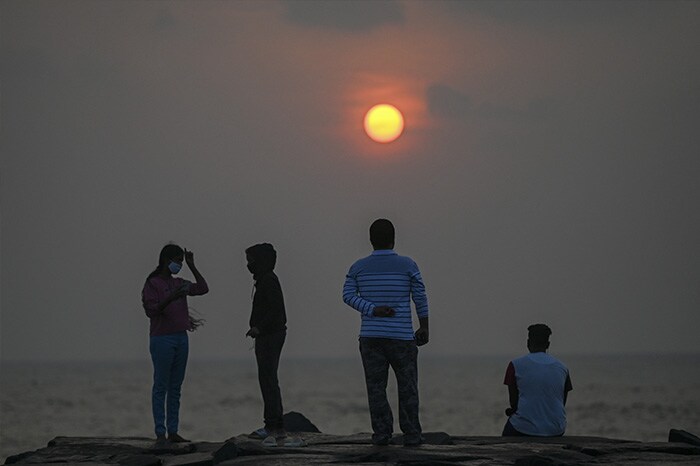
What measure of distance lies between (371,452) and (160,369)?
2690 mm

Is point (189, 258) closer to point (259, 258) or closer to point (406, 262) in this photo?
point (259, 258)

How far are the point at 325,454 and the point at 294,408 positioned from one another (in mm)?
62455

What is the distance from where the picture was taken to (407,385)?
13.0 metres

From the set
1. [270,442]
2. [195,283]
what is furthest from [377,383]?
[195,283]

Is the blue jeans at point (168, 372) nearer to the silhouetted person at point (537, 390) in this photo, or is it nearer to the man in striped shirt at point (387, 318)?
the man in striped shirt at point (387, 318)

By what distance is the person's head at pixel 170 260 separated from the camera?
14.1 meters

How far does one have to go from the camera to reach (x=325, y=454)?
1273 centimetres

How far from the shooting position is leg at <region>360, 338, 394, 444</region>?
42.4ft

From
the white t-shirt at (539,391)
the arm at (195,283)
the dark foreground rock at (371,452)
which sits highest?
the arm at (195,283)

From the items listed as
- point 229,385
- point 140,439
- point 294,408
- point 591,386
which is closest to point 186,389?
point 229,385

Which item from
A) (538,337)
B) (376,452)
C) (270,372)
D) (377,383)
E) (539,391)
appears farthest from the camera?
(538,337)

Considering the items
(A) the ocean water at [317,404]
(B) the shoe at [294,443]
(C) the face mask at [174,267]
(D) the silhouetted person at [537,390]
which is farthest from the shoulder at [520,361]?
(A) the ocean water at [317,404]

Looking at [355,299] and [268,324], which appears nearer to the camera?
[355,299]

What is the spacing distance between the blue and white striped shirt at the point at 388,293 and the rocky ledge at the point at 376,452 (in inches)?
42.8
